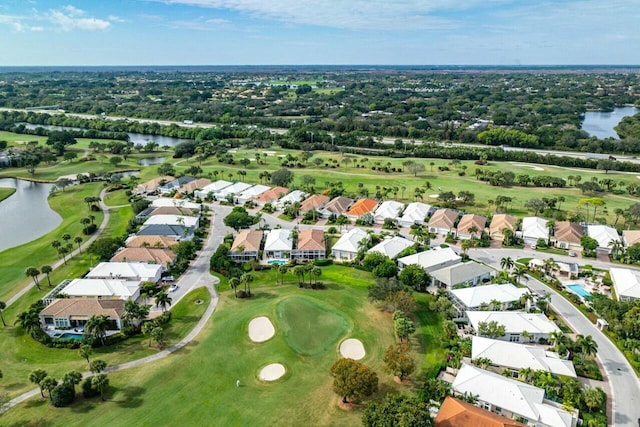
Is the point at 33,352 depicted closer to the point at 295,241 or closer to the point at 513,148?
the point at 295,241

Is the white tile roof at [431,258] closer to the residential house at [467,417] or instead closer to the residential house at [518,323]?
the residential house at [518,323]

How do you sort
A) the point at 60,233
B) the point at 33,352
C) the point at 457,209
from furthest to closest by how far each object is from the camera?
1. the point at 457,209
2. the point at 60,233
3. the point at 33,352

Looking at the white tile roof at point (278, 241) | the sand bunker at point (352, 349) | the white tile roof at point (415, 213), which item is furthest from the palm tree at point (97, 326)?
the white tile roof at point (415, 213)

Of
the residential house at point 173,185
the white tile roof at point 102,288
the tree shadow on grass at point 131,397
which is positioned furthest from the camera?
the residential house at point 173,185

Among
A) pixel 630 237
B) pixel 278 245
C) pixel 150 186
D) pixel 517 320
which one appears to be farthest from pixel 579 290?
pixel 150 186

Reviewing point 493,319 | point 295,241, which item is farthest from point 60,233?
point 493,319

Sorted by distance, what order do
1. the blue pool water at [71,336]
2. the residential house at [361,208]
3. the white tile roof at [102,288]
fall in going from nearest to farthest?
the blue pool water at [71,336] → the white tile roof at [102,288] → the residential house at [361,208]

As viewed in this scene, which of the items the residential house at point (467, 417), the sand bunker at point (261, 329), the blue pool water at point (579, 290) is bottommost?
the sand bunker at point (261, 329)
